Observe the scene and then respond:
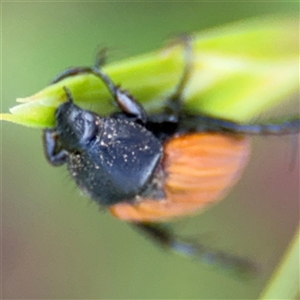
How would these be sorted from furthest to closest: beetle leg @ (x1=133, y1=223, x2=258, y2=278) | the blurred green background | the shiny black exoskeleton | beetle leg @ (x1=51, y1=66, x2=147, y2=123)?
the blurred green background → beetle leg @ (x1=133, y1=223, x2=258, y2=278) → the shiny black exoskeleton → beetle leg @ (x1=51, y1=66, x2=147, y2=123)

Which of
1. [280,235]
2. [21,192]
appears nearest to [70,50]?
[21,192]

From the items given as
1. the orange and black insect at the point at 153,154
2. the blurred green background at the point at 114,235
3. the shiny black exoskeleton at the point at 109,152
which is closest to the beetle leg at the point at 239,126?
the orange and black insect at the point at 153,154

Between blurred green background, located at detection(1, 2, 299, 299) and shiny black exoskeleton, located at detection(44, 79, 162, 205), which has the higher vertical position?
shiny black exoskeleton, located at detection(44, 79, 162, 205)

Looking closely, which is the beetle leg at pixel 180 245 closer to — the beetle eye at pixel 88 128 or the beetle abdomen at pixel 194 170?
the beetle abdomen at pixel 194 170

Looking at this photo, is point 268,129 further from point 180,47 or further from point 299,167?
point 299,167

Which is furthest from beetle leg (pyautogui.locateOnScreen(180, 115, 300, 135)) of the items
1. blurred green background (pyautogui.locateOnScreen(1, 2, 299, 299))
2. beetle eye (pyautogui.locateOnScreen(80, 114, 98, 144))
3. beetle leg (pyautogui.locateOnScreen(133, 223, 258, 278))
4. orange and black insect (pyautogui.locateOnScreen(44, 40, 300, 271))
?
blurred green background (pyautogui.locateOnScreen(1, 2, 299, 299))

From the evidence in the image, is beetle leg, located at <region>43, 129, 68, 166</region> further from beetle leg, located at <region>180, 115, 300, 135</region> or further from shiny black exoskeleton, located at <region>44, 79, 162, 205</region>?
beetle leg, located at <region>180, 115, 300, 135</region>

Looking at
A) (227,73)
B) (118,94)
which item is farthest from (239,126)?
(118,94)

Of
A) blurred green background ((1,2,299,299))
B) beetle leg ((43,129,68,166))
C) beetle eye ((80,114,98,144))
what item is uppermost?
beetle eye ((80,114,98,144))
